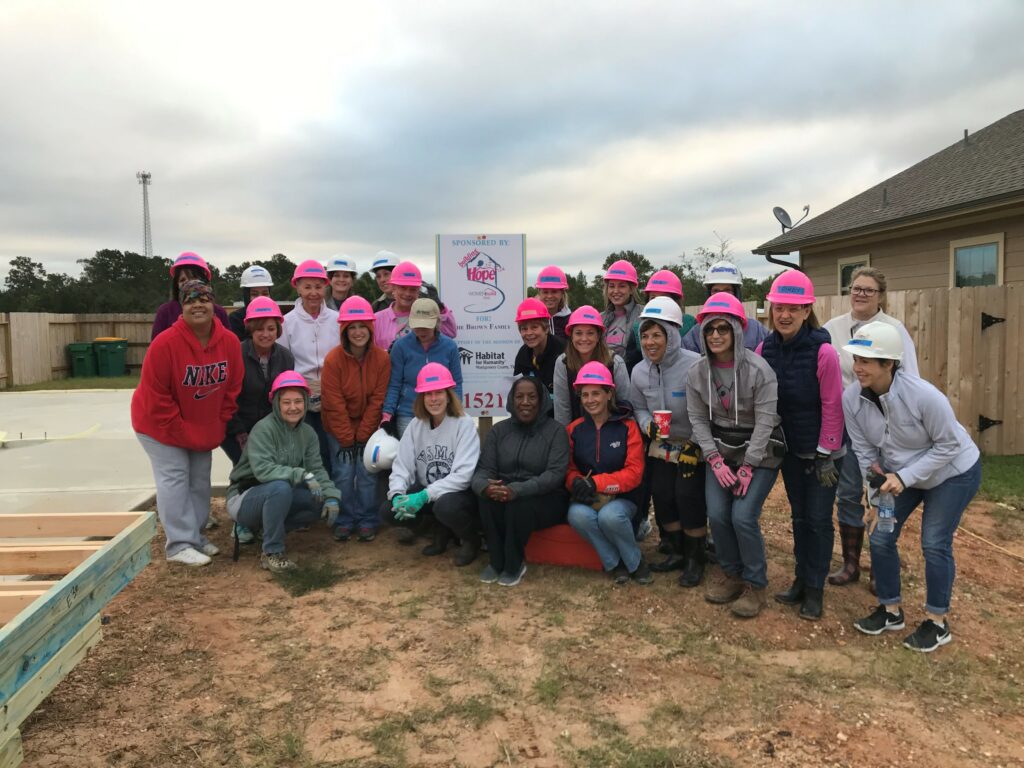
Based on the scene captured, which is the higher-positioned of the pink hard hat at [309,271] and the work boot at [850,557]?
the pink hard hat at [309,271]

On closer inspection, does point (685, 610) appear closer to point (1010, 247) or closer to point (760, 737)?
point (760, 737)

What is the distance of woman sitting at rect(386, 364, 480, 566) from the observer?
482 cm

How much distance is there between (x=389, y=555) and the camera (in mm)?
5242


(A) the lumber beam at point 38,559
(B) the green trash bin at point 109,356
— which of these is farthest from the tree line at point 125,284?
(A) the lumber beam at point 38,559

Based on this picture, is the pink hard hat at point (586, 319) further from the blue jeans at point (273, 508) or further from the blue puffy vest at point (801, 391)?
the blue jeans at point (273, 508)

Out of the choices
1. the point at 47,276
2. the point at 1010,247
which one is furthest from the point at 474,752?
the point at 47,276

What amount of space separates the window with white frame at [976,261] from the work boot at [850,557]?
22.2 feet

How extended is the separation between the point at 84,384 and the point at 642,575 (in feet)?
57.8

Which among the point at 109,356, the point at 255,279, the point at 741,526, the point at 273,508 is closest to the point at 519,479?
the point at 741,526

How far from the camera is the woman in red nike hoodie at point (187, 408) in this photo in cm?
473

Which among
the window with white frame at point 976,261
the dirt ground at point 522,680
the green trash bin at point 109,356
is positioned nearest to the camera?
the dirt ground at point 522,680

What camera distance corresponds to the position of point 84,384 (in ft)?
58.7

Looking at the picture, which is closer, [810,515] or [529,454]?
[810,515]

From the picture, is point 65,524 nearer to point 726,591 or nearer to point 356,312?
point 356,312
